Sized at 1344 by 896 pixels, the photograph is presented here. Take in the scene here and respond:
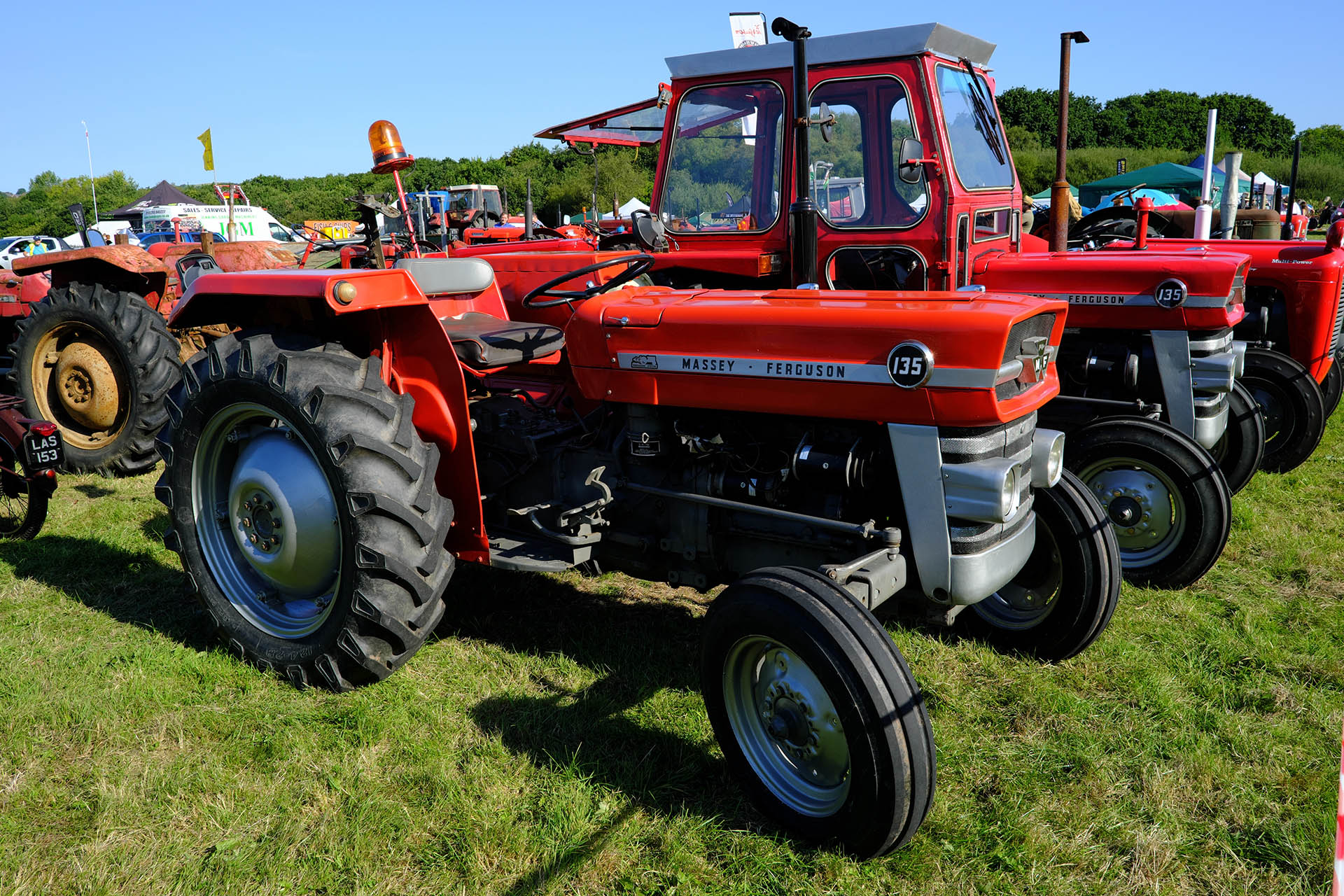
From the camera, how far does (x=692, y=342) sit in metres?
2.73

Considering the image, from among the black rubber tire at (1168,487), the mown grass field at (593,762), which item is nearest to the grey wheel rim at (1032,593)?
the mown grass field at (593,762)

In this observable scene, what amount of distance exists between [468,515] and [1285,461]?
16.9 ft

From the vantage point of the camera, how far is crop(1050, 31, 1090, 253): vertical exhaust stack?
4781 mm

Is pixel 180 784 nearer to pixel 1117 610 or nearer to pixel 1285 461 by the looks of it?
pixel 1117 610

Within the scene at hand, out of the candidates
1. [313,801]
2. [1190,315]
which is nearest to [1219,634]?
[1190,315]

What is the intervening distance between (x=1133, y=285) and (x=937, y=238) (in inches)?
47.9

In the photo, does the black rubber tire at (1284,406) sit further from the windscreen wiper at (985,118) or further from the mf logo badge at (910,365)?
the mf logo badge at (910,365)

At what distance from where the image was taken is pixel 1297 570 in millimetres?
4113

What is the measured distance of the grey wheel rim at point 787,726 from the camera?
2.29 m

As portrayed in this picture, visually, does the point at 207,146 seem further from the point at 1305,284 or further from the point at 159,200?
the point at 159,200

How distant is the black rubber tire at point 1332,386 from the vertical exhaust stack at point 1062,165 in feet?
8.80

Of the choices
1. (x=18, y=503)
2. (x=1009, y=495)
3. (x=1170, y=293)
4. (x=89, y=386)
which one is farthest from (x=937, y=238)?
(x=89, y=386)

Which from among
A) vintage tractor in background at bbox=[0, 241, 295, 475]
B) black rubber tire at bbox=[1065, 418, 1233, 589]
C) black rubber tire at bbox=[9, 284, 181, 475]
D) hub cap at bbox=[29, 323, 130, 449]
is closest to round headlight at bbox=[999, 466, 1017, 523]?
black rubber tire at bbox=[1065, 418, 1233, 589]

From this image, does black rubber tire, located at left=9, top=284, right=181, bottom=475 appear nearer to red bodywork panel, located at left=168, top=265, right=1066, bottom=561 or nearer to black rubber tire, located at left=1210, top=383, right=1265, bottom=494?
red bodywork panel, located at left=168, top=265, right=1066, bottom=561
